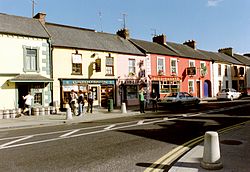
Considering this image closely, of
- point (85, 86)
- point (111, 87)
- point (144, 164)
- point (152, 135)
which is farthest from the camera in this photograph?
point (111, 87)

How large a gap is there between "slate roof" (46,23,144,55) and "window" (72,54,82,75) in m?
0.91

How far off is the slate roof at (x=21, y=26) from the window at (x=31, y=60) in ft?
4.14

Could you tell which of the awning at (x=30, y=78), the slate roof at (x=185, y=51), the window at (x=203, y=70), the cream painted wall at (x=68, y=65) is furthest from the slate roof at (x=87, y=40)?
the window at (x=203, y=70)

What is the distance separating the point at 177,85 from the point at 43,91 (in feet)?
63.2

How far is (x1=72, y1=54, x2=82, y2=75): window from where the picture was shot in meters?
23.5

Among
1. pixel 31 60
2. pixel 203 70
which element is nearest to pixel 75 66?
pixel 31 60

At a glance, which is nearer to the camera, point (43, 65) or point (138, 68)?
point (43, 65)

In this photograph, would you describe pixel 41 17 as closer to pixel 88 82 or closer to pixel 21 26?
pixel 21 26

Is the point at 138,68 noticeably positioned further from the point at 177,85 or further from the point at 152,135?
the point at 152,135

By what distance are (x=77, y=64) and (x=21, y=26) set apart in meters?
5.71

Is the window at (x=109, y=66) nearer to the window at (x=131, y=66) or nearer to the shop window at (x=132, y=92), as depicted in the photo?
the window at (x=131, y=66)

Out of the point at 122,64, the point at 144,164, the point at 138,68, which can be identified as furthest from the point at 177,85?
the point at 144,164

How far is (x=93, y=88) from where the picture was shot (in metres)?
24.8

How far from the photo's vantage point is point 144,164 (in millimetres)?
6336
